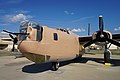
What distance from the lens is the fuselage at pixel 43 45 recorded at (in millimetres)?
9898

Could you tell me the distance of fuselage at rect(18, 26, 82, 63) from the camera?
9898mm

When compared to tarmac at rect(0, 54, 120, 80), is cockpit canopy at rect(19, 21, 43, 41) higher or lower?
higher

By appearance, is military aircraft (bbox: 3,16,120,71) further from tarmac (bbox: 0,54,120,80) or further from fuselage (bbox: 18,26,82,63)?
tarmac (bbox: 0,54,120,80)

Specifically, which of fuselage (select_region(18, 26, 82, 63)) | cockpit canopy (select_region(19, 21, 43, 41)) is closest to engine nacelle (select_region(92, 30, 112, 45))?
fuselage (select_region(18, 26, 82, 63))

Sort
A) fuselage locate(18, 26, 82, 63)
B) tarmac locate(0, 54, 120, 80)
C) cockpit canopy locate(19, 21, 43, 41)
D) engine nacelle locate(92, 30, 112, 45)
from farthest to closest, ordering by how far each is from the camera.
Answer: engine nacelle locate(92, 30, 112, 45) < cockpit canopy locate(19, 21, 43, 41) < tarmac locate(0, 54, 120, 80) < fuselage locate(18, 26, 82, 63)

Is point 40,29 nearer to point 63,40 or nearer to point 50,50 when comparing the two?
point 50,50

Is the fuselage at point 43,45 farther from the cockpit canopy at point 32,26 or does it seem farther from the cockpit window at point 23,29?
the cockpit window at point 23,29

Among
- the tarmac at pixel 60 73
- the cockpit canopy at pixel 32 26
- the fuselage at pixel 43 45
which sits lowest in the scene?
the tarmac at pixel 60 73

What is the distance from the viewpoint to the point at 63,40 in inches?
492

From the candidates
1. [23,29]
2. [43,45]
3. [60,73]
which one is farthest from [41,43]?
[60,73]

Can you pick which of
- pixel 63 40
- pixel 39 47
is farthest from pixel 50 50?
pixel 63 40

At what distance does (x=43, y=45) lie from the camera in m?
10.5

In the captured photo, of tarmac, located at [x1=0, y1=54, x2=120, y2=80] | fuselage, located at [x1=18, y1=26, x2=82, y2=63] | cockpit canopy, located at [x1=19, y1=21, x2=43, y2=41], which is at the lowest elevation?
tarmac, located at [x1=0, y1=54, x2=120, y2=80]

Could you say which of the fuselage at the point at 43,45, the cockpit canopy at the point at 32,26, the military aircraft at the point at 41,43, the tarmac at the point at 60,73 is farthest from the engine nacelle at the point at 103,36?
the cockpit canopy at the point at 32,26
